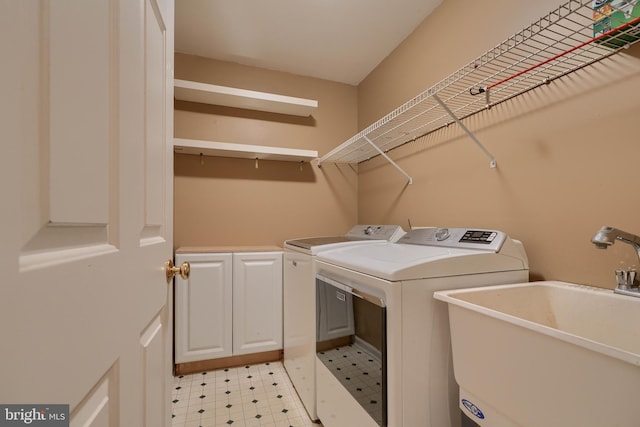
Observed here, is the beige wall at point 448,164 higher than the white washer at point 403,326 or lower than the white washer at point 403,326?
higher

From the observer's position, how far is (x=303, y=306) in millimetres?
1816

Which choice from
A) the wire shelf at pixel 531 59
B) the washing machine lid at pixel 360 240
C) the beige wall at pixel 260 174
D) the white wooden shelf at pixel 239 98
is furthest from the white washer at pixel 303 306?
the white wooden shelf at pixel 239 98

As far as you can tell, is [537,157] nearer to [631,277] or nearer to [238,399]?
[631,277]

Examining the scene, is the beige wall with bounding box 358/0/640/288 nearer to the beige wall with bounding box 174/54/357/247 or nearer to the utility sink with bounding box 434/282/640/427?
the utility sink with bounding box 434/282/640/427

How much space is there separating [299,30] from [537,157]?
6.07 feet

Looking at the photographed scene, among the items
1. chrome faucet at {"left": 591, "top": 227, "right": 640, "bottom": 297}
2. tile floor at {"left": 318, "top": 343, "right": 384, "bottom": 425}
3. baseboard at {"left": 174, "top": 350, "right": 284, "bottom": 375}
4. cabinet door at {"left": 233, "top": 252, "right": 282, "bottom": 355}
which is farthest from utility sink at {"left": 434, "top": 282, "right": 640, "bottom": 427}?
baseboard at {"left": 174, "top": 350, "right": 284, "bottom": 375}

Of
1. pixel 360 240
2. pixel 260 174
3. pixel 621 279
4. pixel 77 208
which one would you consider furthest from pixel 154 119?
pixel 260 174

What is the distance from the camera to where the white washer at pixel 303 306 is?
1.67 m

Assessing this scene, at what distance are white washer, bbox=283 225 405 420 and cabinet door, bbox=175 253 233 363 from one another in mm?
461

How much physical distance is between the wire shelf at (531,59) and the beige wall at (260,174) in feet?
2.39

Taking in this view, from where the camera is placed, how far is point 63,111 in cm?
37

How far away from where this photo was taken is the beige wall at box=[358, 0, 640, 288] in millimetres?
1018

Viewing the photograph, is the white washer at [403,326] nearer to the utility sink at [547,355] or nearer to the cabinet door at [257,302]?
the utility sink at [547,355]

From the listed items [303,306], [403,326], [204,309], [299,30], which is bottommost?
[204,309]
